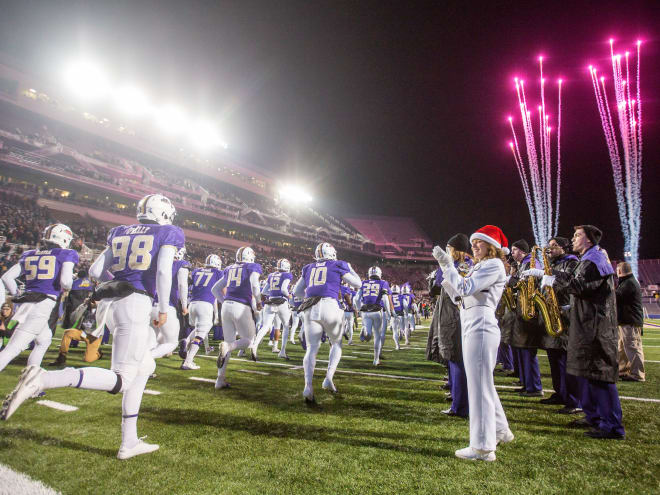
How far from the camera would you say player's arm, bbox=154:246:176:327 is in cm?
311

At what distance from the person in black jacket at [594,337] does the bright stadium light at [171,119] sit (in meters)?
46.5

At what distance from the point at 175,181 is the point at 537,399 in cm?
4304

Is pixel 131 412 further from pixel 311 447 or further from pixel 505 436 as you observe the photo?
pixel 505 436

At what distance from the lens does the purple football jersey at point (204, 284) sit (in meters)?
7.31

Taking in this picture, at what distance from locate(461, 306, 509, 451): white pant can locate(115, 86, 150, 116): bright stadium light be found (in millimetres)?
45552

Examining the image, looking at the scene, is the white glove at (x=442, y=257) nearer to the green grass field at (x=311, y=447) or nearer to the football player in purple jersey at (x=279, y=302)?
the green grass field at (x=311, y=447)

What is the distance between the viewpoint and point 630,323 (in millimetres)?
6266

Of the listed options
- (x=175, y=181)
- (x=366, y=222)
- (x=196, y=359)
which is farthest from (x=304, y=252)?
(x=196, y=359)

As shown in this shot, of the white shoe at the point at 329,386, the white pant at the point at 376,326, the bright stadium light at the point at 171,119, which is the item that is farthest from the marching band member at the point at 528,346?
the bright stadium light at the point at 171,119

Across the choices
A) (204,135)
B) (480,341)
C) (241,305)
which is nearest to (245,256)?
(241,305)

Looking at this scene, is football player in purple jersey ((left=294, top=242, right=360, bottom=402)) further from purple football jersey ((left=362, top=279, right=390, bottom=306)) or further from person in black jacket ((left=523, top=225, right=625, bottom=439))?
purple football jersey ((left=362, top=279, right=390, bottom=306))

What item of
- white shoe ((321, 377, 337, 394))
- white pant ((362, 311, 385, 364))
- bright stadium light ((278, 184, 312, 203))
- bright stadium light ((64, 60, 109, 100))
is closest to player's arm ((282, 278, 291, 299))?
white pant ((362, 311, 385, 364))

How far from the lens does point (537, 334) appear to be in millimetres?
4977

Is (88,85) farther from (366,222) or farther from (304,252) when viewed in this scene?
(366,222)
